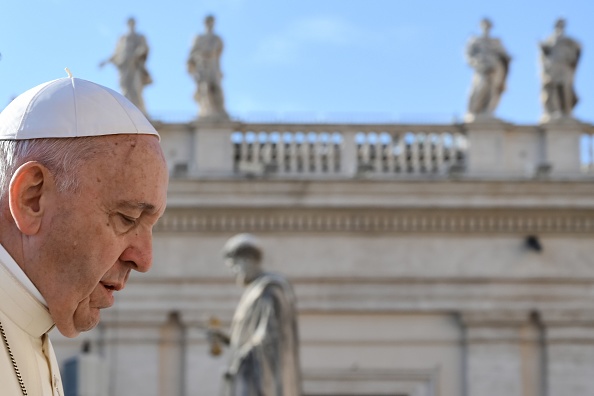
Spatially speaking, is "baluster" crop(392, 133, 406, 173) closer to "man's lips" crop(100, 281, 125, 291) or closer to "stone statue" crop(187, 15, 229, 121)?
"stone statue" crop(187, 15, 229, 121)

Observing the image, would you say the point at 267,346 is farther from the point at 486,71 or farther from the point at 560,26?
the point at 560,26

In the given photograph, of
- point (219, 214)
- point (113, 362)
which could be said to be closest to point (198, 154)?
point (219, 214)

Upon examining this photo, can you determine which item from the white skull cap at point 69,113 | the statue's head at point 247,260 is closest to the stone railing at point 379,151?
the statue's head at point 247,260

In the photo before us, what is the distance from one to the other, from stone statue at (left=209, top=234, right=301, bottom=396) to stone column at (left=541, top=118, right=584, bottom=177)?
7.90 metres

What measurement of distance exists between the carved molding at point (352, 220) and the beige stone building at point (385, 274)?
0.05 feet

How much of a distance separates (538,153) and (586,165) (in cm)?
54

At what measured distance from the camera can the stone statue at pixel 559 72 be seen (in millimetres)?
18000

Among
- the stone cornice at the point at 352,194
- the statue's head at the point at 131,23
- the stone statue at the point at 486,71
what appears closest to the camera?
the stone cornice at the point at 352,194

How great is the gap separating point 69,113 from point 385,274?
50.9 ft

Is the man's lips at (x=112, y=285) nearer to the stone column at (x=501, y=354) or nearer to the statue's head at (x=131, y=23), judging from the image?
the stone column at (x=501, y=354)

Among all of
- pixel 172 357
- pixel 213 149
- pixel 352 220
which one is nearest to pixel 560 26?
pixel 352 220

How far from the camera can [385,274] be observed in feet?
57.3

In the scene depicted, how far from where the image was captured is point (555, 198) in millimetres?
17516

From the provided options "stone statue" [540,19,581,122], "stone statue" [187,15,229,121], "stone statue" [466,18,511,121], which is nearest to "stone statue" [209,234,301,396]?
"stone statue" [187,15,229,121]
